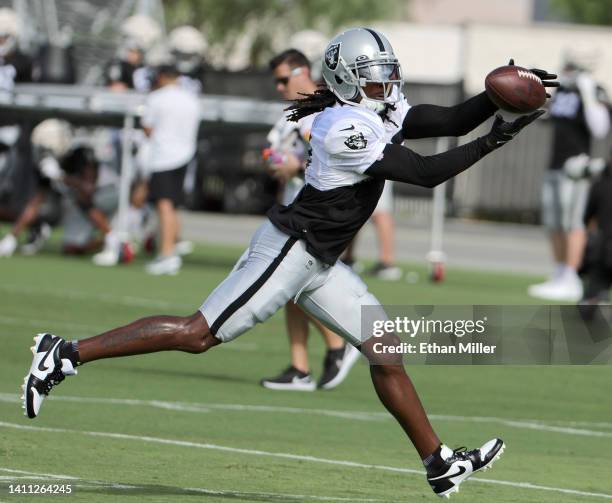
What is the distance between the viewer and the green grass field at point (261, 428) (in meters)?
7.08

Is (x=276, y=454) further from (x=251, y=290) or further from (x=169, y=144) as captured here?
(x=169, y=144)

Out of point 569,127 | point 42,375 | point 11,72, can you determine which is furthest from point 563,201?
point 42,375

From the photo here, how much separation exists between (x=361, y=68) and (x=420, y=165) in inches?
20.1

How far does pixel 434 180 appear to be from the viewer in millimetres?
6668

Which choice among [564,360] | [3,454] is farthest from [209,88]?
[3,454]

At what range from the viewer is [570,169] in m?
15.9

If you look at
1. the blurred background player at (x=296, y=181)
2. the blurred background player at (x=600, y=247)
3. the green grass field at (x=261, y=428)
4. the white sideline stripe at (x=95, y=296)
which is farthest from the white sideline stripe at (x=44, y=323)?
the blurred background player at (x=600, y=247)

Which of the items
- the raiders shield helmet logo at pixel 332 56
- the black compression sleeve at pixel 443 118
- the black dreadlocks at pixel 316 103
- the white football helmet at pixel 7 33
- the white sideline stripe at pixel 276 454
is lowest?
the white sideline stripe at pixel 276 454

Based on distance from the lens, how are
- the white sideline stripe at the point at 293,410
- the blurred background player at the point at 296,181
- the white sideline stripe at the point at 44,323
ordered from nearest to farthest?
the white sideline stripe at the point at 293,410 < the blurred background player at the point at 296,181 < the white sideline stripe at the point at 44,323

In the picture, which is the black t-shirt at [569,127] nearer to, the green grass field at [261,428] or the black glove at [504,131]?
the green grass field at [261,428]

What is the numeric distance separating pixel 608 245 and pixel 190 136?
5.34 meters

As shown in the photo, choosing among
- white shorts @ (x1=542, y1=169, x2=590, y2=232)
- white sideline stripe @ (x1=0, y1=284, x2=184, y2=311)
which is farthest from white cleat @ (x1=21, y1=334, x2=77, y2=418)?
white shorts @ (x1=542, y1=169, x2=590, y2=232)

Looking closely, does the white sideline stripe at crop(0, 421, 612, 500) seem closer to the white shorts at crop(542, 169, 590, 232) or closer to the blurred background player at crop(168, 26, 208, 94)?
the white shorts at crop(542, 169, 590, 232)

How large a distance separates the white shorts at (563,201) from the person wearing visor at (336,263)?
30.3 feet
